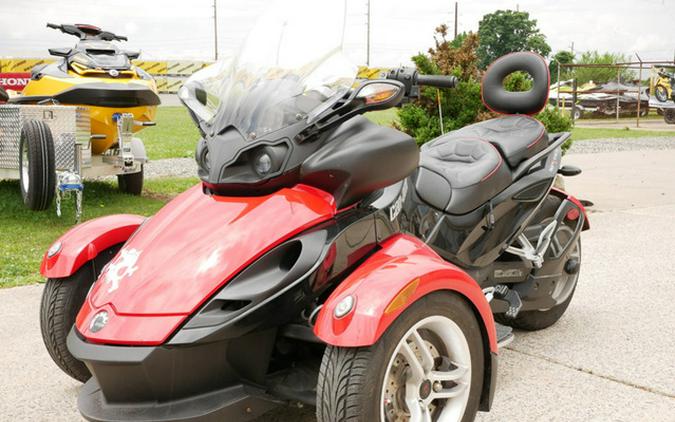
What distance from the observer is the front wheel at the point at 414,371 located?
2549 millimetres

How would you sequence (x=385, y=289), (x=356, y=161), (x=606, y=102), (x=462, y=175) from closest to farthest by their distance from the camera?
(x=385, y=289), (x=356, y=161), (x=462, y=175), (x=606, y=102)

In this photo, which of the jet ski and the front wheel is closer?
the front wheel

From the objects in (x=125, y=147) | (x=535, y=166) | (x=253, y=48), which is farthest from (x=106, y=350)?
(x=125, y=147)

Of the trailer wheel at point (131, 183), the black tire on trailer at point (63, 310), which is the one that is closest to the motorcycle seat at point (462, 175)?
the black tire on trailer at point (63, 310)

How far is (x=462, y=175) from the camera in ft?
12.6

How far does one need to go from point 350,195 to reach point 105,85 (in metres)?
6.36

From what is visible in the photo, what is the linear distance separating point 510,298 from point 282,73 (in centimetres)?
183

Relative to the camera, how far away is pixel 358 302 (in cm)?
261

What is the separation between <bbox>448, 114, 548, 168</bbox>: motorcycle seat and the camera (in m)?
4.09

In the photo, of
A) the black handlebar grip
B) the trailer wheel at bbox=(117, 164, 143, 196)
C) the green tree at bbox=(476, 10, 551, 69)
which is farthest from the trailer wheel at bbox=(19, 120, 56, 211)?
the green tree at bbox=(476, 10, 551, 69)

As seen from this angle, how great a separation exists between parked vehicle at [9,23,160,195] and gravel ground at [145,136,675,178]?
2.83m

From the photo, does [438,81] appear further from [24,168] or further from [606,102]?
[606,102]

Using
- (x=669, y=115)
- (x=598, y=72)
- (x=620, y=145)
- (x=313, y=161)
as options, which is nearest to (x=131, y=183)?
(x=313, y=161)

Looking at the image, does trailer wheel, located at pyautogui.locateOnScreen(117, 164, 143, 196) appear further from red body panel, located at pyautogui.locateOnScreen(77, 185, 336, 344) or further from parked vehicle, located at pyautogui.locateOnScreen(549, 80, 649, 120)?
parked vehicle, located at pyautogui.locateOnScreen(549, 80, 649, 120)
